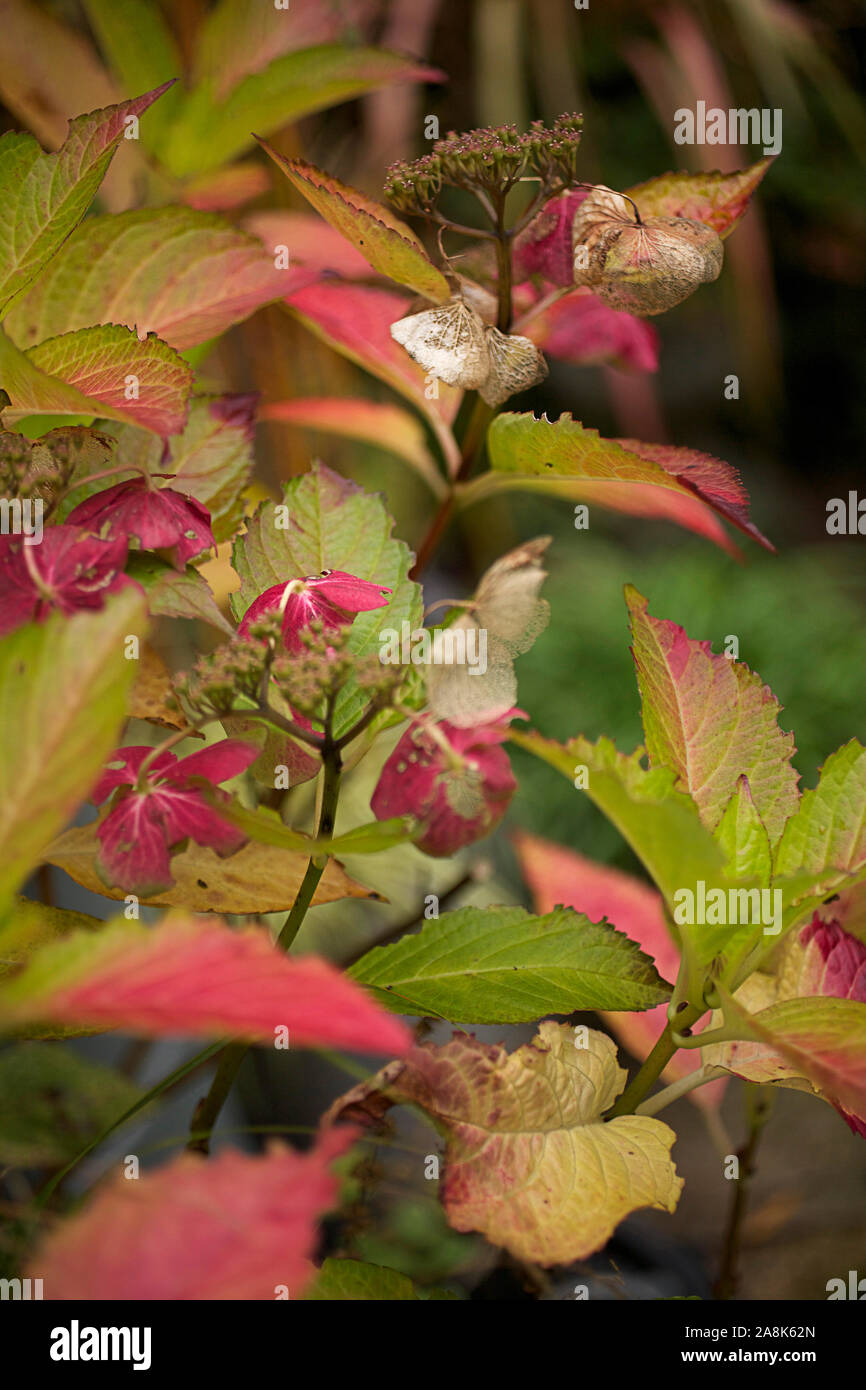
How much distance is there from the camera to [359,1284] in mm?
268

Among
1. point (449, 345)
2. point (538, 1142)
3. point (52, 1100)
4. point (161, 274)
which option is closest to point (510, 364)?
point (449, 345)

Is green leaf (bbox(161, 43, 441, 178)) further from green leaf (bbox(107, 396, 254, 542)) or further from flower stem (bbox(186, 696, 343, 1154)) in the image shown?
flower stem (bbox(186, 696, 343, 1154))

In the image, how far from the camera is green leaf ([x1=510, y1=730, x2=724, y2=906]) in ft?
0.72

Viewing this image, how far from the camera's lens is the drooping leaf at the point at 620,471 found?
11.1 inches

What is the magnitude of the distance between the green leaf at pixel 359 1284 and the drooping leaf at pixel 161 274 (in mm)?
284

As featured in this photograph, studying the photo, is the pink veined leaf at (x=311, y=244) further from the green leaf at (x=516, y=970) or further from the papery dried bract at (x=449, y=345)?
the green leaf at (x=516, y=970)

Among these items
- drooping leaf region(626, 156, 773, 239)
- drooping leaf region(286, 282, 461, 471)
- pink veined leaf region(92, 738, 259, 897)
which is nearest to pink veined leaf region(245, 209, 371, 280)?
drooping leaf region(286, 282, 461, 471)

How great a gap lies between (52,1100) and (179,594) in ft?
0.80

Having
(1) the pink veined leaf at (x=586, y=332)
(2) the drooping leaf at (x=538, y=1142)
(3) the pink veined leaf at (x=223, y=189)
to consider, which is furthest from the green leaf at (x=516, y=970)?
(3) the pink veined leaf at (x=223, y=189)

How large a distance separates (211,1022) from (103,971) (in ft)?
0.11

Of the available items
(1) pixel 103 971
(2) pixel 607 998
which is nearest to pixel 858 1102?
(2) pixel 607 998

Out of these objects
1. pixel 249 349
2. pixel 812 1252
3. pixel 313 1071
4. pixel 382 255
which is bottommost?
Result: pixel 812 1252

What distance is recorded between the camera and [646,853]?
0.83ft
